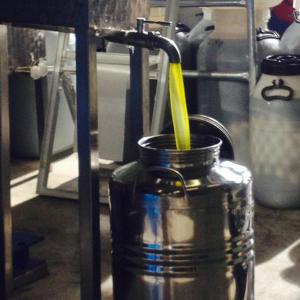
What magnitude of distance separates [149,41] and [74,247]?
788mm

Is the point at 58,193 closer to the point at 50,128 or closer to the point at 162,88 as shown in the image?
the point at 50,128

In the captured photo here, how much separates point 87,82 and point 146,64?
0.31 m

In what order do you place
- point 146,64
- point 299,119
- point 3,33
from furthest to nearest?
point 299,119 < point 146,64 < point 3,33

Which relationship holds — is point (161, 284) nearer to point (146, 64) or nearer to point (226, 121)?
point (146, 64)

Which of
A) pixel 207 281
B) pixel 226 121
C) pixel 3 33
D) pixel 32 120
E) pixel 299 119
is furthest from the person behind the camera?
pixel 32 120

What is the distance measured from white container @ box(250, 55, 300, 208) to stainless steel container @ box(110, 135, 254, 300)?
3.12ft

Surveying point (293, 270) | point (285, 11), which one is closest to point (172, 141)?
point (293, 270)

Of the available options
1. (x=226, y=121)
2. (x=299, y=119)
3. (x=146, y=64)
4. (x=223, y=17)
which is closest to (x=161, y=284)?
(x=146, y=64)

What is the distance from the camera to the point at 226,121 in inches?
94.0

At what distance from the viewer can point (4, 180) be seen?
1.35m

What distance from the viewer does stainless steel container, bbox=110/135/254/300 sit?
117 centimetres

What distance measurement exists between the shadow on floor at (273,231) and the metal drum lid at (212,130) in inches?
15.4

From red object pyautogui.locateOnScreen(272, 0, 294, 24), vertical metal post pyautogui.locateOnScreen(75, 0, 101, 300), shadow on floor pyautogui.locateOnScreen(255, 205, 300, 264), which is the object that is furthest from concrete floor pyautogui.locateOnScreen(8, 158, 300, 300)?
red object pyautogui.locateOnScreen(272, 0, 294, 24)

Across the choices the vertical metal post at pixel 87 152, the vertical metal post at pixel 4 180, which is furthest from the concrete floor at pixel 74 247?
the vertical metal post at pixel 87 152
